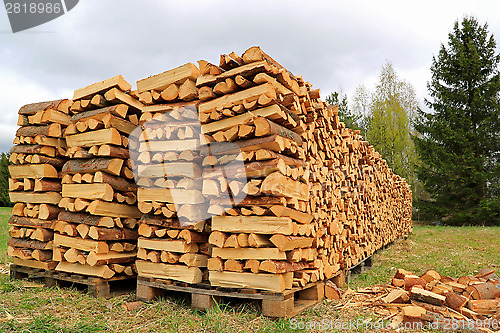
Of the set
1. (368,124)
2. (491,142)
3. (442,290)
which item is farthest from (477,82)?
(442,290)

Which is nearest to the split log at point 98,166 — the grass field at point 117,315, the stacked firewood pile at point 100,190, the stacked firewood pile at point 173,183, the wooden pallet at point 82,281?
the stacked firewood pile at point 100,190

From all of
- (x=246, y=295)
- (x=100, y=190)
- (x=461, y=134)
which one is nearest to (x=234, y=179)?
(x=246, y=295)

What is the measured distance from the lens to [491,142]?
60.7 ft

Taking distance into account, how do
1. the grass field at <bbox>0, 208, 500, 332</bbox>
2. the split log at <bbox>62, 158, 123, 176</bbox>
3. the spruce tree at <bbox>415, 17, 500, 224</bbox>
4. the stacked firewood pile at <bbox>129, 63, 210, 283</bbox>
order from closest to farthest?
the grass field at <bbox>0, 208, 500, 332</bbox>
the stacked firewood pile at <bbox>129, 63, 210, 283</bbox>
the split log at <bbox>62, 158, 123, 176</bbox>
the spruce tree at <bbox>415, 17, 500, 224</bbox>

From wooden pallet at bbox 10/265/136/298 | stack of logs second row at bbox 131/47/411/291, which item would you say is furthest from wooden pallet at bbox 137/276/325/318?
wooden pallet at bbox 10/265/136/298

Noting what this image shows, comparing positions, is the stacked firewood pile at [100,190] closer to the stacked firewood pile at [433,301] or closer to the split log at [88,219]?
the split log at [88,219]

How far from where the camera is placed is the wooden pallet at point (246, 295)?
10.9 feet

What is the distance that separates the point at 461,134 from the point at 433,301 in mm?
17180

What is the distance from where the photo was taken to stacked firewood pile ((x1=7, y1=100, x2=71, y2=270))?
4.98 meters

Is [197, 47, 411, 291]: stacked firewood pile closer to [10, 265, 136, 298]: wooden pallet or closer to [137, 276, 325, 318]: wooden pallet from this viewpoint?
[137, 276, 325, 318]: wooden pallet

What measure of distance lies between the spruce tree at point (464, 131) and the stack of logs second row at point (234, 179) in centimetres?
1632

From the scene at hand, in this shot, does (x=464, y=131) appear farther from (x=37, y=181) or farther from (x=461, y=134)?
(x=37, y=181)

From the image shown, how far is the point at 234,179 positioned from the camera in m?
3.52

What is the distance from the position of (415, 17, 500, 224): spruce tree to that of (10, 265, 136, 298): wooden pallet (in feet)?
57.5
